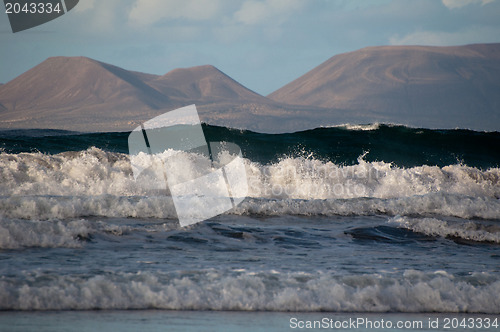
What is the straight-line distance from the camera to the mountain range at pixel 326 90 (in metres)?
45.0

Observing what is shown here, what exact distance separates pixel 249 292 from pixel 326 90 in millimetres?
54716

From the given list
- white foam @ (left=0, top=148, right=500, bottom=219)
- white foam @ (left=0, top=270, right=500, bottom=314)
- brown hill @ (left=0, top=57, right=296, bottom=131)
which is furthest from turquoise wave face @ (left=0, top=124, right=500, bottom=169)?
brown hill @ (left=0, top=57, right=296, bottom=131)

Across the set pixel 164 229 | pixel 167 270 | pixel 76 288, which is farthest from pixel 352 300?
pixel 164 229

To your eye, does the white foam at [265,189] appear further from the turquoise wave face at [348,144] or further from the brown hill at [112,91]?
the brown hill at [112,91]

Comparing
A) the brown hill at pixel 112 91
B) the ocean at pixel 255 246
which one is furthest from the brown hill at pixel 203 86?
the ocean at pixel 255 246

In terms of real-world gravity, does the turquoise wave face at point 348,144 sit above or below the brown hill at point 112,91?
below

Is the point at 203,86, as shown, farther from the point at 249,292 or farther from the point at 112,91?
the point at 249,292

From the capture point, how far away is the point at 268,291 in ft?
15.1

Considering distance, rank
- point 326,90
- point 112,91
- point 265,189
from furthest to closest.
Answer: point 326,90, point 112,91, point 265,189

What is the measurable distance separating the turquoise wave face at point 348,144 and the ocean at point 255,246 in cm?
450

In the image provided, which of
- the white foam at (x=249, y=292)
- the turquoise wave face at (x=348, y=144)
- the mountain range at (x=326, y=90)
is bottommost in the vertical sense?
the white foam at (x=249, y=292)

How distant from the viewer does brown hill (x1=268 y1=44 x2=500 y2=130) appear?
48562 millimetres

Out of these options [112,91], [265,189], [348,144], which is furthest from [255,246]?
[112,91]

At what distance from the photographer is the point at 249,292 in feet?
14.9
